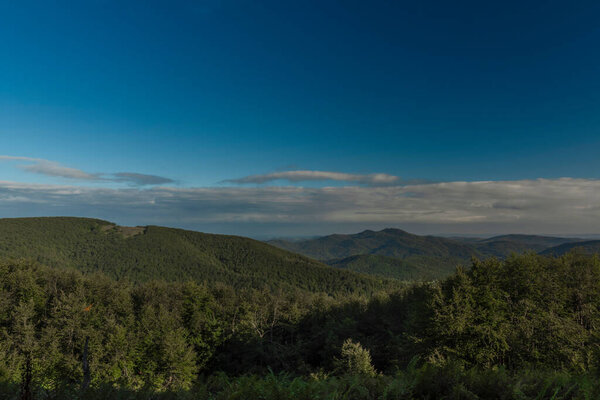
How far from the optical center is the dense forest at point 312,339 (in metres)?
→ 4.80

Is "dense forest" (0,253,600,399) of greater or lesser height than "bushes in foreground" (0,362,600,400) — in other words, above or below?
below

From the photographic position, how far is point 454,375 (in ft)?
16.1

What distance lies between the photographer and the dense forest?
480 cm

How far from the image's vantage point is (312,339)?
149 feet

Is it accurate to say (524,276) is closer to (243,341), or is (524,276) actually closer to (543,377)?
(543,377)

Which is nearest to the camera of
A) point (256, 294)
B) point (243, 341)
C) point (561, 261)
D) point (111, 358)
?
point (561, 261)

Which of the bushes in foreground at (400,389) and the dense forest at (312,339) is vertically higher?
the bushes in foreground at (400,389)

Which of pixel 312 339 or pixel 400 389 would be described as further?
pixel 312 339

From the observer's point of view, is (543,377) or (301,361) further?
(301,361)

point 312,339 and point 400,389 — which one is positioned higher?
point 400,389

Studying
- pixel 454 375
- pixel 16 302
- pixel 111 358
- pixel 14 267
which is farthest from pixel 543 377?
pixel 14 267

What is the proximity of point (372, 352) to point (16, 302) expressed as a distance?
48955 millimetres

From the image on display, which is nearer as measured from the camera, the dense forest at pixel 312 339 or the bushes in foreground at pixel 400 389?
the bushes in foreground at pixel 400 389

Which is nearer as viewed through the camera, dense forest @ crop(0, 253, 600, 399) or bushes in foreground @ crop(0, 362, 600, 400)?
bushes in foreground @ crop(0, 362, 600, 400)
